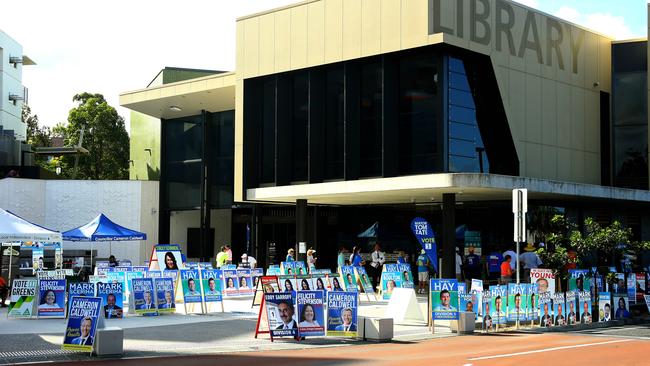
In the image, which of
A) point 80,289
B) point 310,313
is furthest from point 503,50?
point 80,289

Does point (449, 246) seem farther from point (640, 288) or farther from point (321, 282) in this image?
point (321, 282)

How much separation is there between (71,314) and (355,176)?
56.6 ft

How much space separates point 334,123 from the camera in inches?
1275

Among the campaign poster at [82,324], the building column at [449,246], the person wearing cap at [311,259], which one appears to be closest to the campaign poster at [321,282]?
the building column at [449,246]

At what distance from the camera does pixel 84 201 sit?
4312 centimetres

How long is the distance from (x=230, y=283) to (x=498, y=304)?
372 inches

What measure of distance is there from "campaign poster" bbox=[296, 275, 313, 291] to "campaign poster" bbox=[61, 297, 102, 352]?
7629 millimetres

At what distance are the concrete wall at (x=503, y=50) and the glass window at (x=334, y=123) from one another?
91cm

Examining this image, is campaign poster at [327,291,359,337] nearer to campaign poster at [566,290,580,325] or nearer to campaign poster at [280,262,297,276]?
campaign poster at [566,290,580,325]

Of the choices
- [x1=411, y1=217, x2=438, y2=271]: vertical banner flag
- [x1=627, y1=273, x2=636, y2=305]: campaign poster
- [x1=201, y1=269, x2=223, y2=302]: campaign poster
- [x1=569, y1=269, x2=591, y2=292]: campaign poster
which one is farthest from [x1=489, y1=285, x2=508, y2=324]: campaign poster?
[x1=201, y1=269, x2=223, y2=302]: campaign poster

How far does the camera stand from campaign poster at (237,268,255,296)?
26859 millimetres

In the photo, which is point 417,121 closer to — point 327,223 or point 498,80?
point 498,80

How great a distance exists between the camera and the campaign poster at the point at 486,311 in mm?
19906

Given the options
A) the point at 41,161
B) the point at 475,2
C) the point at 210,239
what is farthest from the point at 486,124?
the point at 41,161
